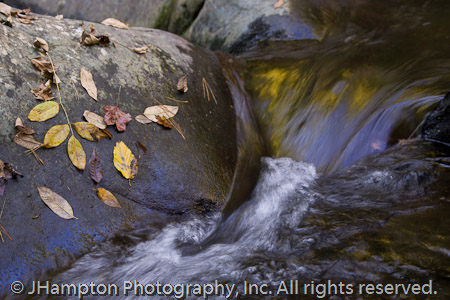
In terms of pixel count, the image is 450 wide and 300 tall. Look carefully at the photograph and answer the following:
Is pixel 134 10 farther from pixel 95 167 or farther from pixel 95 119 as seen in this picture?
pixel 95 167

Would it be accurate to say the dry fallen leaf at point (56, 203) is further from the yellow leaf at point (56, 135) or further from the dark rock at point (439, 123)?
the dark rock at point (439, 123)

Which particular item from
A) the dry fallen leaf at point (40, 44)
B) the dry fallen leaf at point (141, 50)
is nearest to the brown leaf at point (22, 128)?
the dry fallen leaf at point (40, 44)

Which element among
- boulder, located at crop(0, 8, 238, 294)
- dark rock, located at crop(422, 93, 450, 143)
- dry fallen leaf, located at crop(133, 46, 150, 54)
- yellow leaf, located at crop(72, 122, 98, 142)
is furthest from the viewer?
dry fallen leaf, located at crop(133, 46, 150, 54)

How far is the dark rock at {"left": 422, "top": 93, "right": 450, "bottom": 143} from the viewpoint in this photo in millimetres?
3223

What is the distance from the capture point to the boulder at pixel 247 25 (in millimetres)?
5094

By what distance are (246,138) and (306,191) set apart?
2.61 ft

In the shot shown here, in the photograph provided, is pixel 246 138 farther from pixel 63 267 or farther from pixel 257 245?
pixel 63 267

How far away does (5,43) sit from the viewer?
9.12 ft

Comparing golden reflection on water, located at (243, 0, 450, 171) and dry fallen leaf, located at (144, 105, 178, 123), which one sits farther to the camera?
golden reflection on water, located at (243, 0, 450, 171)

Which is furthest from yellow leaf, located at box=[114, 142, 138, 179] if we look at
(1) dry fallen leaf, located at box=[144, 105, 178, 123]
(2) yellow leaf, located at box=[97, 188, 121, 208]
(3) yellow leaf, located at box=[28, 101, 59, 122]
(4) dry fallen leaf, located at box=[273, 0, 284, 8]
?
(4) dry fallen leaf, located at box=[273, 0, 284, 8]

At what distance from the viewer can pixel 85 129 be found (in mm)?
2826

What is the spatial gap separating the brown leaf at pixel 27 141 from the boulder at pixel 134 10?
424cm

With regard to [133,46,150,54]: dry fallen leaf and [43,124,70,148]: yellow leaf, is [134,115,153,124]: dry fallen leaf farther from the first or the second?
[133,46,150,54]: dry fallen leaf

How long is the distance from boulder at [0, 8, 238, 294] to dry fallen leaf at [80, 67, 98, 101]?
0.03 m
